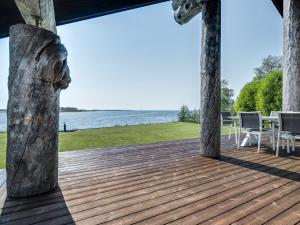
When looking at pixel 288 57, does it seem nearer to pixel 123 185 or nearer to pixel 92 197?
pixel 123 185

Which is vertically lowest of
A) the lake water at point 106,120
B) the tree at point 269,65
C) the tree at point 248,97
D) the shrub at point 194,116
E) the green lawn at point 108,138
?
the lake water at point 106,120

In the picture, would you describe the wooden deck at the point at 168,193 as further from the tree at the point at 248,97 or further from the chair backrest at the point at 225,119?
the tree at the point at 248,97

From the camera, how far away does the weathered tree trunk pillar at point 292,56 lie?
5.55 meters

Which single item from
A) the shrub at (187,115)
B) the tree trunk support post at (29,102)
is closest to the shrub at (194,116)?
the shrub at (187,115)

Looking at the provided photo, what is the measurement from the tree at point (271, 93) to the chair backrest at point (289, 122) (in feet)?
17.3

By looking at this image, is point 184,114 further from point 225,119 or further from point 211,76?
point 211,76

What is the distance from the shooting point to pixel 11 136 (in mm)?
2178

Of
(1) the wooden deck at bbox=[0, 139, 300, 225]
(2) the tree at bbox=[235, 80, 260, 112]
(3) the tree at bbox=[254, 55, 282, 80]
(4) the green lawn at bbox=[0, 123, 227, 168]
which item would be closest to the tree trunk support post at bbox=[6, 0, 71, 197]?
(1) the wooden deck at bbox=[0, 139, 300, 225]

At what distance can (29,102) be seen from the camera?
7.15 feet

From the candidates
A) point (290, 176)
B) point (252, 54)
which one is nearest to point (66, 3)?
point (290, 176)

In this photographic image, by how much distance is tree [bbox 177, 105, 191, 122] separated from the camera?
14312 millimetres

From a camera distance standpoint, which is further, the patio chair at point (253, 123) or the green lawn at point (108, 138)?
the green lawn at point (108, 138)

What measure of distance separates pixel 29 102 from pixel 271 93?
874cm

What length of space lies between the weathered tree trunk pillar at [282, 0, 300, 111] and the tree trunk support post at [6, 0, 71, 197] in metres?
5.53
